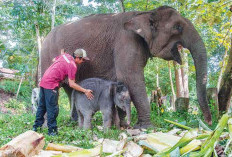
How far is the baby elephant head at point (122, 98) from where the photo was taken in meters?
5.36

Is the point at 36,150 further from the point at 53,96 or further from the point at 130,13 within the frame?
the point at 130,13

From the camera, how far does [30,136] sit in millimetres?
2732

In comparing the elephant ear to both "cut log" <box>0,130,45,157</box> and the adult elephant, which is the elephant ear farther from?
"cut log" <box>0,130,45,157</box>

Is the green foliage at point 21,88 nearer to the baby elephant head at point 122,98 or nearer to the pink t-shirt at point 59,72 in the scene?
the pink t-shirt at point 59,72

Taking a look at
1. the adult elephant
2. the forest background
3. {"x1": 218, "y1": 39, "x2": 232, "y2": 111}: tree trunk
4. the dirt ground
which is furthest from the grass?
the dirt ground

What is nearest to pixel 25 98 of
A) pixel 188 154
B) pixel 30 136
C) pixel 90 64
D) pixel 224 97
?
pixel 90 64

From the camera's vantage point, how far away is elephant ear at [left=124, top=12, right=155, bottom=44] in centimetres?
588

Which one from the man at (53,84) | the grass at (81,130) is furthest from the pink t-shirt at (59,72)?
the grass at (81,130)

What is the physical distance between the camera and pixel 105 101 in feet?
18.0

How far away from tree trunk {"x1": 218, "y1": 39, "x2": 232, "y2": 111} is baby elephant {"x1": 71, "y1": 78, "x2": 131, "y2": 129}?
264 cm

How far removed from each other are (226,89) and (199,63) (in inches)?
54.9

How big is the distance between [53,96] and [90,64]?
4.76 ft

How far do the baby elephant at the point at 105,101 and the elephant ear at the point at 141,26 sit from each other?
118cm

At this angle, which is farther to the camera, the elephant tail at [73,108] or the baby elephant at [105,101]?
the elephant tail at [73,108]
